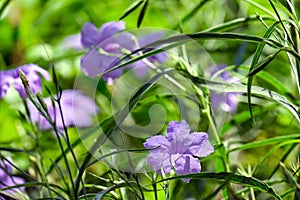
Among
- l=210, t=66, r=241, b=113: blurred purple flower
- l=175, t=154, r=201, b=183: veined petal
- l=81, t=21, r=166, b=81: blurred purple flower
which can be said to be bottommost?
l=175, t=154, r=201, b=183: veined petal

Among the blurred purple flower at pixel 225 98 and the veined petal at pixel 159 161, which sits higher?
the blurred purple flower at pixel 225 98

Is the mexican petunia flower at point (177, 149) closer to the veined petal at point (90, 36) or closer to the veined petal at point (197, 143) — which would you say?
the veined petal at point (197, 143)

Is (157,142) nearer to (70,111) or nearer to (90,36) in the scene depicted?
(90,36)

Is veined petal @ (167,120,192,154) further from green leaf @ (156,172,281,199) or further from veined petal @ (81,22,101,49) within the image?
veined petal @ (81,22,101,49)

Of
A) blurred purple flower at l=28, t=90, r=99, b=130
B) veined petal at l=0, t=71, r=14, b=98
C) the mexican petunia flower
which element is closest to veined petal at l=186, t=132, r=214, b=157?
the mexican petunia flower

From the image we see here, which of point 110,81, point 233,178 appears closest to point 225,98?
point 110,81

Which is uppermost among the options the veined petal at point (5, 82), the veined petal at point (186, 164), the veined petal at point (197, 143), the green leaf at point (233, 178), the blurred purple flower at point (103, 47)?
the blurred purple flower at point (103, 47)

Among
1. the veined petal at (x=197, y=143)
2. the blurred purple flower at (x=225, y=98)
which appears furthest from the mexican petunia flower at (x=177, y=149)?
the blurred purple flower at (x=225, y=98)

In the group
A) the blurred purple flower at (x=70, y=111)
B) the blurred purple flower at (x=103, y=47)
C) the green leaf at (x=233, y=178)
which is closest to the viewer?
the green leaf at (x=233, y=178)

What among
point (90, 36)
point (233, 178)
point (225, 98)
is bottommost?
point (233, 178)
